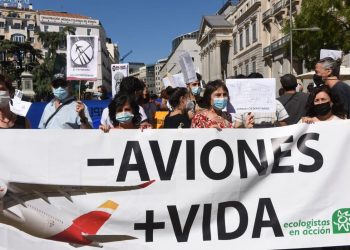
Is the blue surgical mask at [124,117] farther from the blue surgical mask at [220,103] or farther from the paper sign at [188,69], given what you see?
the paper sign at [188,69]

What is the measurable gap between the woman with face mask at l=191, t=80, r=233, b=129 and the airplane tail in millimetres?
1171

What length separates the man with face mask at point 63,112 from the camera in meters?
4.91

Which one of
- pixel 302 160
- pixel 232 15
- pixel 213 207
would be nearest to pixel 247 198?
pixel 213 207

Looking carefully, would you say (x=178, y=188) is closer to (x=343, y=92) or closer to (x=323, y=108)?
(x=323, y=108)

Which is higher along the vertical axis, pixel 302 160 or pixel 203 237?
pixel 302 160

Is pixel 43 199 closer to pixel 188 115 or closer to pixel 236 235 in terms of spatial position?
pixel 236 235

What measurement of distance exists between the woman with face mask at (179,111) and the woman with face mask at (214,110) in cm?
79

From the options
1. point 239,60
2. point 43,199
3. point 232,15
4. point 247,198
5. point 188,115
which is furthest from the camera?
point 232,15

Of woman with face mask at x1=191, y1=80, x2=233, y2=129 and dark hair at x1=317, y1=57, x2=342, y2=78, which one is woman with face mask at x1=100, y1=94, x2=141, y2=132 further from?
dark hair at x1=317, y1=57, x2=342, y2=78

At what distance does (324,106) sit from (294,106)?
1.32 m

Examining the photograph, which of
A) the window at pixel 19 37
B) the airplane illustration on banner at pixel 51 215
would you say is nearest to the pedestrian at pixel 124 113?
the airplane illustration on banner at pixel 51 215

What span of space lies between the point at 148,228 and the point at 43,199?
82cm

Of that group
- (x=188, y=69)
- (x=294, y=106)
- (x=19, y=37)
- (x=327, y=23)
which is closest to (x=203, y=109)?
(x=294, y=106)

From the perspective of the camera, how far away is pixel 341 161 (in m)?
4.22
